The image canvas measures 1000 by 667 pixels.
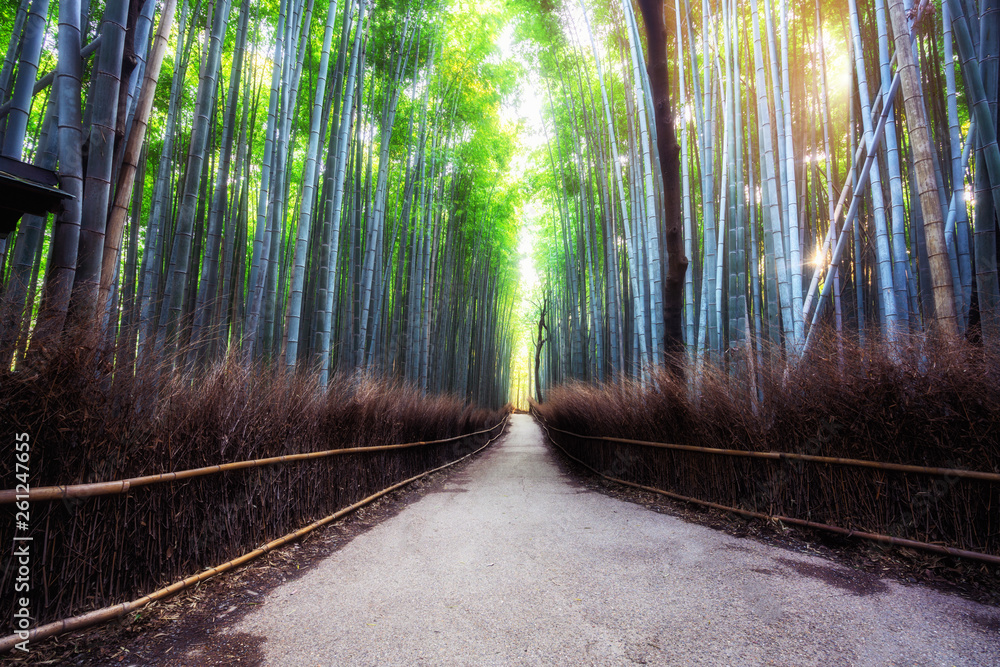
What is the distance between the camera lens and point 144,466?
1.57m

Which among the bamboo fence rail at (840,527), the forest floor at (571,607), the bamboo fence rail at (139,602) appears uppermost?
the bamboo fence rail at (840,527)

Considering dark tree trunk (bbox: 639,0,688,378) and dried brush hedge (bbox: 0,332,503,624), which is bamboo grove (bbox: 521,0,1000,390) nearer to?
dark tree trunk (bbox: 639,0,688,378)

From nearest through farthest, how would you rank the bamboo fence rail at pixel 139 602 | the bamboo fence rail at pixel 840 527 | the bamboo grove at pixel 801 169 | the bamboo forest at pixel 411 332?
the bamboo fence rail at pixel 139 602
the bamboo forest at pixel 411 332
the bamboo fence rail at pixel 840 527
the bamboo grove at pixel 801 169

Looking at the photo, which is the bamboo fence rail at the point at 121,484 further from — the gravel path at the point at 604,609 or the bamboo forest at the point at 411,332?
the gravel path at the point at 604,609

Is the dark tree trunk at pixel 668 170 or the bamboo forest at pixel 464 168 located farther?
the dark tree trunk at pixel 668 170

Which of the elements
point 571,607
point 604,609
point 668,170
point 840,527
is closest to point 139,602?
point 571,607

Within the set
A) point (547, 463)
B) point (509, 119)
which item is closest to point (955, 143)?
point (547, 463)

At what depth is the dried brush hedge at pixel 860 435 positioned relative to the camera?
1.75 meters

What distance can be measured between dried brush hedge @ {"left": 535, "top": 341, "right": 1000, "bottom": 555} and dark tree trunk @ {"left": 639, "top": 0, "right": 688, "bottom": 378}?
683 mm

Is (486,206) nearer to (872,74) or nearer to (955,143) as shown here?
(872,74)

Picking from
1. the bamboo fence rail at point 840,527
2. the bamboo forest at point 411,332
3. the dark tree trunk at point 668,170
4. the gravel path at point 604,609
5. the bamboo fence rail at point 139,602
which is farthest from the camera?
the dark tree trunk at point 668,170

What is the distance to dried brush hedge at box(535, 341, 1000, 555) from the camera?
5.75 ft

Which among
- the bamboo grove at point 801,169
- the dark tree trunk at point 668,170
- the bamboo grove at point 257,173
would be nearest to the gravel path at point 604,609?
the bamboo grove at point 801,169

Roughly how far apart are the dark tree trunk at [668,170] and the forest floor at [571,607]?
1725mm
